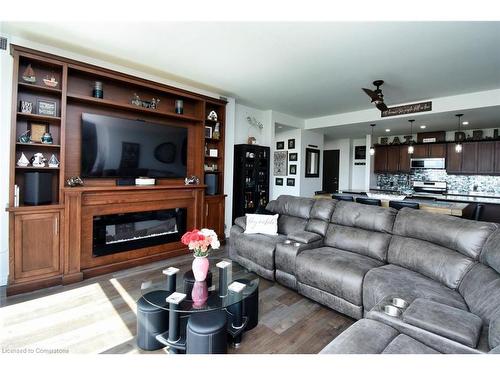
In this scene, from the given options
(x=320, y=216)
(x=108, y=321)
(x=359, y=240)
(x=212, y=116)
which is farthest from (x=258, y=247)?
(x=212, y=116)

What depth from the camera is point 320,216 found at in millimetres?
3350

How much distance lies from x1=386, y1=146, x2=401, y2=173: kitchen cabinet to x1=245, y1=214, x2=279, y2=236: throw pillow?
16.9 ft

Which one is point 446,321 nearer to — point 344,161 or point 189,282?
point 189,282

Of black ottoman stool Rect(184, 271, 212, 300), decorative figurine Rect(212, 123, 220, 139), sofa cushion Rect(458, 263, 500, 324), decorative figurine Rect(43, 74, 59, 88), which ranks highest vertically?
decorative figurine Rect(43, 74, 59, 88)

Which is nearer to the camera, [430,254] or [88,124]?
[430,254]

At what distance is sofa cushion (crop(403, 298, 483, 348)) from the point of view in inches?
51.8

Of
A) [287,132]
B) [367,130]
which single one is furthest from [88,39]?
[367,130]

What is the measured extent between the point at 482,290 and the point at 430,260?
55 centimetres

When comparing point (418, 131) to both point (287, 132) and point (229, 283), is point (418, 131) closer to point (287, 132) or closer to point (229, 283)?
point (287, 132)

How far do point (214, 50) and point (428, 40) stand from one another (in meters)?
2.34

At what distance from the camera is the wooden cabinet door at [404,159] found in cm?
691

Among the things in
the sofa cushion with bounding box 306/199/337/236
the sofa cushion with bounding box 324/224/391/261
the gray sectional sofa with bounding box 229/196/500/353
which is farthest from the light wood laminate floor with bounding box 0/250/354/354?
the sofa cushion with bounding box 306/199/337/236

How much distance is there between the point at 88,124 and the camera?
326 cm

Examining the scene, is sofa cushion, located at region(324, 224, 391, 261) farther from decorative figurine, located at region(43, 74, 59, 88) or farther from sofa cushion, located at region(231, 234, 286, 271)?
decorative figurine, located at region(43, 74, 59, 88)
